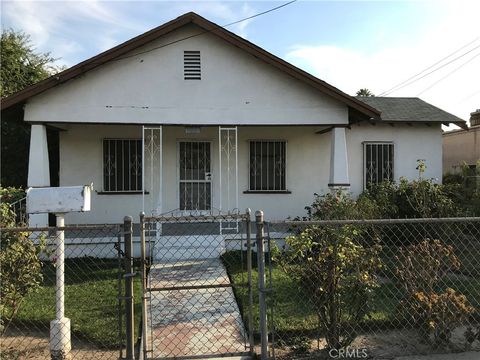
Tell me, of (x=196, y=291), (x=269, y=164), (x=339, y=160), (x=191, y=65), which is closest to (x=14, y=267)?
(x=196, y=291)

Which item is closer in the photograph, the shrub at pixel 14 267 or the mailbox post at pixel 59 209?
the mailbox post at pixel 59 209

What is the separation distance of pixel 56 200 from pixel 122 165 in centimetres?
735

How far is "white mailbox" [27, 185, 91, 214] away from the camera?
433 cm

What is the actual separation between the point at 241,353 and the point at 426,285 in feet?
6.63

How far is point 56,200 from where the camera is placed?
14.4 ft

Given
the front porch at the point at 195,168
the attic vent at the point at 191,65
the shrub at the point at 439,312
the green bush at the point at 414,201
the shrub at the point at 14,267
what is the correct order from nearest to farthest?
the shrub at the point at 439,312 → the shrub at the point at 14,267 → the attic vent at the point at 191,65 → the green bush at the point at 414,201 → the front porch at the point at 195,168

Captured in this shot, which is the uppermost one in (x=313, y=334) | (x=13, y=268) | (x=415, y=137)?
(x=415, y=137)

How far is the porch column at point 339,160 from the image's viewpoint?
10469 millimetres

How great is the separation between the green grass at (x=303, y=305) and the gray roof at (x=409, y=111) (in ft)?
20.2

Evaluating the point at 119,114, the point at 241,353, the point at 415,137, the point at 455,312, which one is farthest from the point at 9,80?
the point at 455,312

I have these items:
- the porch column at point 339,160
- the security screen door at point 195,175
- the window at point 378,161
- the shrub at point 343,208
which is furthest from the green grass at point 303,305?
the window at point 378,161

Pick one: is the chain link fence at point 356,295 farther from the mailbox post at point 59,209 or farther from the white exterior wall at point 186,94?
the white exterior wall at point 186,94

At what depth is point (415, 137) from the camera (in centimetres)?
1277

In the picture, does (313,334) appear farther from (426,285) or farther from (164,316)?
(164,316)
